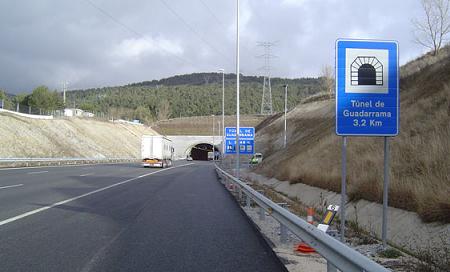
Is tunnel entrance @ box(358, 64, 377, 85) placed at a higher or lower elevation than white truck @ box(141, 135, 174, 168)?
higher

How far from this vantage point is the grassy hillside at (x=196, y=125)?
425 ft

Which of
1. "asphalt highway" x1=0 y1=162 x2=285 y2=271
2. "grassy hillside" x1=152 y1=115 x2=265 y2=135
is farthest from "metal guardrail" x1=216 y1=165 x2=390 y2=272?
"grassy hillside" x1=152 y1=115 x2=265 y2=135

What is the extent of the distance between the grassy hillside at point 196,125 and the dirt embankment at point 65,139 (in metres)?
24.5

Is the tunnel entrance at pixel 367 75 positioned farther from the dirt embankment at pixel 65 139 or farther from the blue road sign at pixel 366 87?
the dirt embankment at pixel 65 139

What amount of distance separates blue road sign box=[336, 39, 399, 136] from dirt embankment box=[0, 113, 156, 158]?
49.6 meters

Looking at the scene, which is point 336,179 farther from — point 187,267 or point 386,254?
point 187,267

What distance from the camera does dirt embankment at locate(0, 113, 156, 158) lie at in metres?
57.0

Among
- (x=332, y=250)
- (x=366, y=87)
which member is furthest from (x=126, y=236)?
(x=366, y=87)

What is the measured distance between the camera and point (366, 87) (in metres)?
8.26

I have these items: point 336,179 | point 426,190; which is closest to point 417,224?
point 426,190

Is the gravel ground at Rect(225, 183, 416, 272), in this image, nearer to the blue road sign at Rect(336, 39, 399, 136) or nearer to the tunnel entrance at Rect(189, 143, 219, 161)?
the blue road sign at Rect(336, 39, 399, 136)

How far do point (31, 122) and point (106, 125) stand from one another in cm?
3074

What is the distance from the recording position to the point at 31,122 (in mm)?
69062

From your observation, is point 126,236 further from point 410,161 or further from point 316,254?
point 410,161
